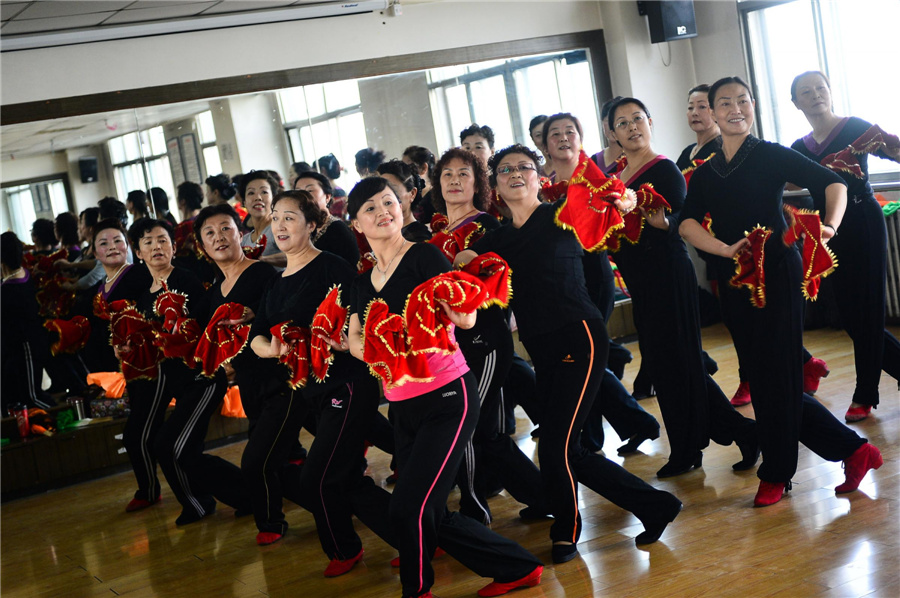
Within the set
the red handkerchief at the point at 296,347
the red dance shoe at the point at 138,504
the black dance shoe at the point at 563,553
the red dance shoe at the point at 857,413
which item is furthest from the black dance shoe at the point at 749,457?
the red dance shoe at the point at 138,504

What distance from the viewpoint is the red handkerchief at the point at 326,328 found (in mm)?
3338

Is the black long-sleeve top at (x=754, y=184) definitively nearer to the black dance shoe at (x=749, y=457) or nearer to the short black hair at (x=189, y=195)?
the black dance shoe at (x=749, y=457)

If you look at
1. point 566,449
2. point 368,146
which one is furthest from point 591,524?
point 368,146

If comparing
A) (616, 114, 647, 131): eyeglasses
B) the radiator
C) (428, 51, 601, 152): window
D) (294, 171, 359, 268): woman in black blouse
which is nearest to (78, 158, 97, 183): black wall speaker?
(428, 51, 601, 152): window

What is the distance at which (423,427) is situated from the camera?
3.00 metres

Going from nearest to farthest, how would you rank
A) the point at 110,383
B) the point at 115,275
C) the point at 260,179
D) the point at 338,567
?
the point at 338,567 < the point at 115,275 < the point at 260,179 < the point at 110,383

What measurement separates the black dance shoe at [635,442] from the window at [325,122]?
3443mm

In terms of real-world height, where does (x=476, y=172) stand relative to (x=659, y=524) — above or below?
above

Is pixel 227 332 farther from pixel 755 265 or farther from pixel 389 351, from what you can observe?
pixel 755 265

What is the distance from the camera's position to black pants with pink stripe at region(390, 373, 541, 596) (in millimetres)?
2938

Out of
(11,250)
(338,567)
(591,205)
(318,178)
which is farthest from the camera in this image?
(11,250)

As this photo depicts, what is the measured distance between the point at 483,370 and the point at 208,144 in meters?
4.27

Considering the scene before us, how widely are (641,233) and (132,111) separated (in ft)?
14.0

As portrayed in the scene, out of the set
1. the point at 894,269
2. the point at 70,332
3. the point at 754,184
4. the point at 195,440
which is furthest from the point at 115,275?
the point at 894,269
